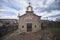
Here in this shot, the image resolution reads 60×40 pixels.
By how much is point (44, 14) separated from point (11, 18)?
762 millimetres

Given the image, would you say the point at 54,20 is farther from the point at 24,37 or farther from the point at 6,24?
the point at 6,24

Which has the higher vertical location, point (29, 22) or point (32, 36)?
point (29, 22)

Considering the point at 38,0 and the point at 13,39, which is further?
the point at 38,0

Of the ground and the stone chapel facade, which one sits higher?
the stone chapel facade

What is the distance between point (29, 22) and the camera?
8.74 ft

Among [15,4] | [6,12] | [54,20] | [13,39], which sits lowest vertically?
[13,39]

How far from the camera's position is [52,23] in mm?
2748

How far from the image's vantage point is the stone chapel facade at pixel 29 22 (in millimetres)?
2647

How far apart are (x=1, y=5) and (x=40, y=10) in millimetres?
913

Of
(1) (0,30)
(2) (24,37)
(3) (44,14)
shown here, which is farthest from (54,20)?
(1) (0,30)

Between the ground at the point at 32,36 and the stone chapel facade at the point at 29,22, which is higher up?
the stone chapel facade at the point at 29,22

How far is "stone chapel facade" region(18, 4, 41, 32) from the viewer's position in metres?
2.65

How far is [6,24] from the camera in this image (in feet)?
8.89

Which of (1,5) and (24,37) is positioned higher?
(1,5)
